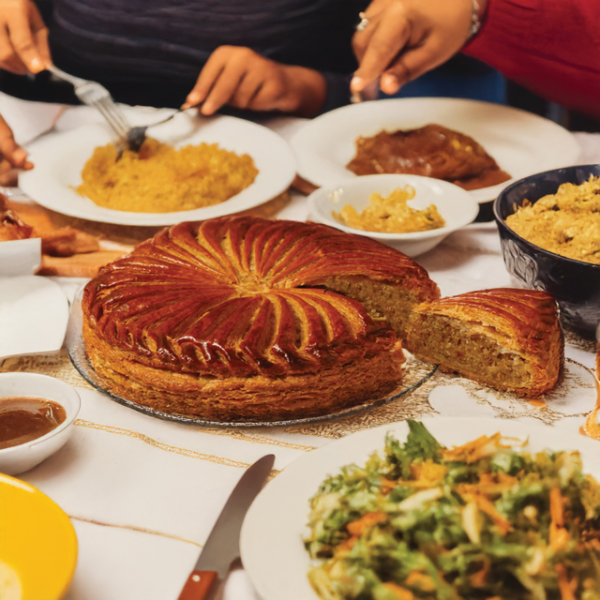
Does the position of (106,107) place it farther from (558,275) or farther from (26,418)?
(558,275)

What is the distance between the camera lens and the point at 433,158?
3457mm

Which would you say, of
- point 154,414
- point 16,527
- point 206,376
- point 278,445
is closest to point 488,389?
point 278,445

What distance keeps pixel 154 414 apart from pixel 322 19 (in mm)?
3680

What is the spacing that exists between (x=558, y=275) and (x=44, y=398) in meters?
1.69

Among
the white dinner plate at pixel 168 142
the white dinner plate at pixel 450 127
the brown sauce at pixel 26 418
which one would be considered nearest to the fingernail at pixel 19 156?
the white dinner plate at pixel 168 142

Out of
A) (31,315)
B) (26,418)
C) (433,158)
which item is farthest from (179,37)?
(26,418)

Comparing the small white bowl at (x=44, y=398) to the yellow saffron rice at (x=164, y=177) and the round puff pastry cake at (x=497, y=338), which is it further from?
the yellow saffron rice at (x=164, y=177)

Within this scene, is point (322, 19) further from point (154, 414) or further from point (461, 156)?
point (154, 414)

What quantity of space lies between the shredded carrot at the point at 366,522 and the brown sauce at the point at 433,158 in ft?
7.82

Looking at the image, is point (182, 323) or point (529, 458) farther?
point (182, 323)

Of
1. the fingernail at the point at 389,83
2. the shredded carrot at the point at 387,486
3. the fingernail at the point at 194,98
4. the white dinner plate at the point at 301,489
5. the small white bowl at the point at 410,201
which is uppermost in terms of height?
the fingernail at the point at 389,83

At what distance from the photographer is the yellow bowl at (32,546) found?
4.21ft

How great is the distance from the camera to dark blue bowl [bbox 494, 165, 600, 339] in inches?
87.4

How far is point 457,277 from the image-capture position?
290 cm
